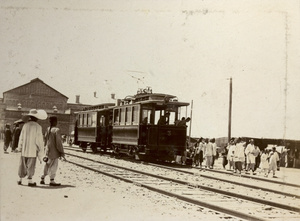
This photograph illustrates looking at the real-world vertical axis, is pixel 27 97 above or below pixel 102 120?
below

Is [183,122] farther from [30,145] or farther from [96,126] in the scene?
[30,145]

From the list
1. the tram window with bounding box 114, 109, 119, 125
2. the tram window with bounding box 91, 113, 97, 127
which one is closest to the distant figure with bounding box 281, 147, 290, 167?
the tram window with bounding box 114, 109, 119, 125

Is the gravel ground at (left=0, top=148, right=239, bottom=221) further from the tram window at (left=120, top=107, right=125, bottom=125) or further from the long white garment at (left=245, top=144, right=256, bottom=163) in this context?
the tram window at (left=120, top=107, right=125, bottom=125)

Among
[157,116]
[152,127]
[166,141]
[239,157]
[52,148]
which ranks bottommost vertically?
[239,157]

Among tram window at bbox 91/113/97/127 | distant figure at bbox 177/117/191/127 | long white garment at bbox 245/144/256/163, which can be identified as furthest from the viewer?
tram window at bbox 91/113/97/127

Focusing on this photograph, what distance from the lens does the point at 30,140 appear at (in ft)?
29.7

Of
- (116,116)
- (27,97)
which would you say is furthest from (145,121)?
(27,97)

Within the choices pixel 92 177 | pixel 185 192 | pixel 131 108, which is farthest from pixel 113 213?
pixel 131 108

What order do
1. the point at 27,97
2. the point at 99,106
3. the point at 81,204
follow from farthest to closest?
the point at 99,106 → the point at 27,97 → the point at 81,204

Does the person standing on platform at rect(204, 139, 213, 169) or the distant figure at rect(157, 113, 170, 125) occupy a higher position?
the distant figure at rect(157, 113, 170, 125)

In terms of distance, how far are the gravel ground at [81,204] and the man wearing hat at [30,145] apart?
0.30 metres

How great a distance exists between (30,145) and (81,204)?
1.64 meters

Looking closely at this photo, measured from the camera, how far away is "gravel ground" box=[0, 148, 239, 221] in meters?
7.82

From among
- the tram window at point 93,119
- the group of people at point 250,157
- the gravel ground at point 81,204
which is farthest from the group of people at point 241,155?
the gravel ground at point 81,204
